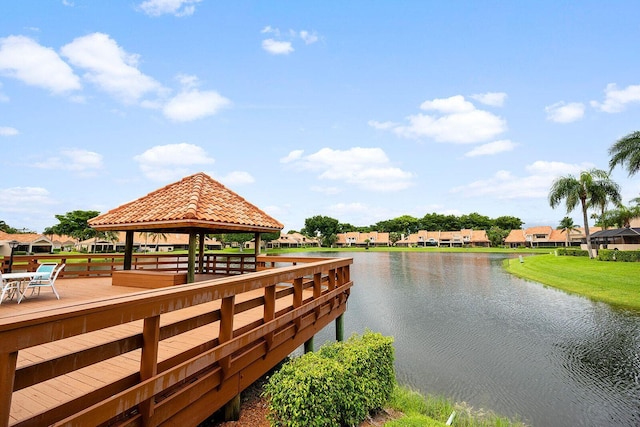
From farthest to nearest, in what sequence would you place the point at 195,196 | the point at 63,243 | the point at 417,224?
the point at 417,224
the point at 63,243
the point at 195,196

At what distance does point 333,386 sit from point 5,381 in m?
3.48

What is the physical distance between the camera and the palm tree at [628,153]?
1797 cm

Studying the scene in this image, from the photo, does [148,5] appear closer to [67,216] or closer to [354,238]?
[67,216]

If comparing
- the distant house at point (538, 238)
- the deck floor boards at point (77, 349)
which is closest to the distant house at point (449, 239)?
the distant house at point (538, 238)

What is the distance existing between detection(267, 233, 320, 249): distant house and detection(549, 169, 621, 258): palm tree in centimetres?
7532

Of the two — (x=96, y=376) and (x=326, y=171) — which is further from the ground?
(x=326, y=171)

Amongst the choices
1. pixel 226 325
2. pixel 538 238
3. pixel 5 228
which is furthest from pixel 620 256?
pixel 5 228

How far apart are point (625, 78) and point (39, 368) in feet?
94.3

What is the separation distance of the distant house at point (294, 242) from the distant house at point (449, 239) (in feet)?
95.8

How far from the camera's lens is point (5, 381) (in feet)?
5.52

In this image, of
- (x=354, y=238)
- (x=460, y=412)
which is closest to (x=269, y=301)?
(x=460, y=412)

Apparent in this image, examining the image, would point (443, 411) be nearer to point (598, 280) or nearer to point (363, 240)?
point (598, 280)

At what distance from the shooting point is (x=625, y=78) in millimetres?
19844

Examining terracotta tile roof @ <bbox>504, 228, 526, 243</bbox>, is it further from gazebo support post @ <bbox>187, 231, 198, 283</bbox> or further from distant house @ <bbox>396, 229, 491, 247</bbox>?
gazebo support post @ <bbox>187, 231, 198, 283</bbox>
